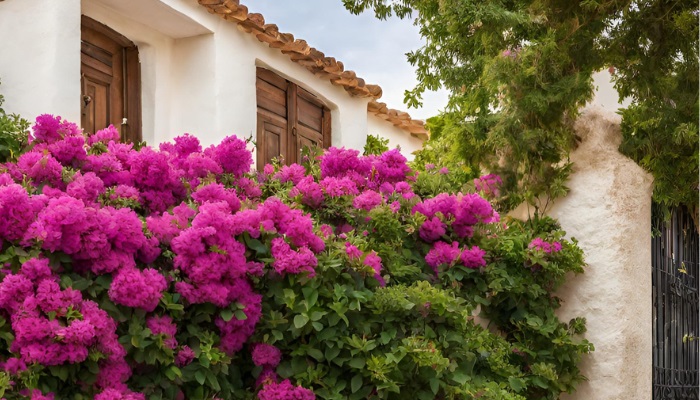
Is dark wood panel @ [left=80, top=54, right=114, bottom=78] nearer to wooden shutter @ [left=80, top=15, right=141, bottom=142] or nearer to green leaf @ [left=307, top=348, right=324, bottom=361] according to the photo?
wooden shutter @ [left=80, top=15, right=141, bottom=142]

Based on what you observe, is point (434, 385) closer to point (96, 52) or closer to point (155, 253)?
point (155, 253)

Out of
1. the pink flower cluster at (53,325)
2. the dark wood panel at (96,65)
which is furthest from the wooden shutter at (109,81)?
the pink flower cluster at (53,325)

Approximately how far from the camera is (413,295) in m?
4.78

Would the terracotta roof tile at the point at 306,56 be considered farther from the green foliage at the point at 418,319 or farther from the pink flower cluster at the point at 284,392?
the pink flower cluster at the point at 284,392

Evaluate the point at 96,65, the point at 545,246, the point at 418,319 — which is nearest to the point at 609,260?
the point at 545,246

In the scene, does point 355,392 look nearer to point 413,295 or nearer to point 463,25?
point 413,295

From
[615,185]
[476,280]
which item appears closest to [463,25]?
[615,185]

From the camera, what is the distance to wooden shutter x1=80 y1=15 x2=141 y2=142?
8.30 metres

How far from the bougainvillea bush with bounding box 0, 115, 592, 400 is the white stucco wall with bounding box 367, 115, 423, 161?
703 centimetres

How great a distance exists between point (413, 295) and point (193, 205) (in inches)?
51.0

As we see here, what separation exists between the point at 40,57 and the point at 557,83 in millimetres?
4148

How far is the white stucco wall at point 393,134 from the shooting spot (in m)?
13.1

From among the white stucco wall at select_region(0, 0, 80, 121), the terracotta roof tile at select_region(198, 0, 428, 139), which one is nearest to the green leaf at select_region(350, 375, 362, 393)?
the white stucco wall at select_region(0, 0, 80, 121)

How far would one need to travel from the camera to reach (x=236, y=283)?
14.4ft
